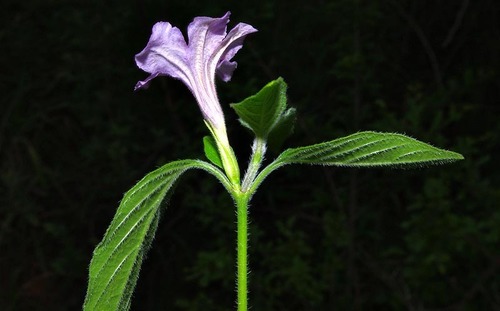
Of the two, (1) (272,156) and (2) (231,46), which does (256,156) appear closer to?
(2) (231,46)

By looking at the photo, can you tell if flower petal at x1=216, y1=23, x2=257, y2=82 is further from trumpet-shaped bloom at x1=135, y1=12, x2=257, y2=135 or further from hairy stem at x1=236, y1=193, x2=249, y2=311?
hairy stem at x1=236, y1=193, x2=249, y2=311

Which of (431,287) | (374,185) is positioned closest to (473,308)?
(431,287)

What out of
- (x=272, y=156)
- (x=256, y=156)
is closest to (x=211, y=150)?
(x=256, y=156)

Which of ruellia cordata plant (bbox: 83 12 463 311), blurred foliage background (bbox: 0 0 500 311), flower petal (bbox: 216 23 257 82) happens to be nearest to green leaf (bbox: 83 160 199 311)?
ruellia cordata plant (bbox: 83 12 463 311)

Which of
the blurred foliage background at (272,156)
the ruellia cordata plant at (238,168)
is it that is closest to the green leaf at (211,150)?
the ruellia cordata plant at (238,168)

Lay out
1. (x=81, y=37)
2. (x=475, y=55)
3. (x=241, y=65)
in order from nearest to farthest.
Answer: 1. (x=241, y=65)
2. (x=475, y=55)
3. (x=81, y=37)

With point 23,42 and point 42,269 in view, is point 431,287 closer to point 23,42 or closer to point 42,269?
point 42,269

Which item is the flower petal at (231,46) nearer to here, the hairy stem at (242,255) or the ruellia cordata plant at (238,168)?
the ruellia cordata plant at (238,168)
